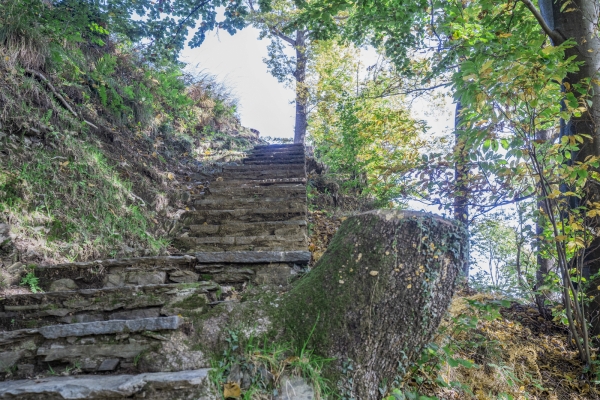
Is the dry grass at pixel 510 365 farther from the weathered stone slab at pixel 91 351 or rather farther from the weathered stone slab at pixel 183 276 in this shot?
the weathered stone slab at pixel 183 276

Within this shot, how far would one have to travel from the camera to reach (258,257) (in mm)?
2980

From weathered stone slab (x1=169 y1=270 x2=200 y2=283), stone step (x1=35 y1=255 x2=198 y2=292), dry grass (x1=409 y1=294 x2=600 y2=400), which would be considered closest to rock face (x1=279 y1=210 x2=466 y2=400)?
Answer: dry grass (x1=409 y1=294 x2=600 y2=400)

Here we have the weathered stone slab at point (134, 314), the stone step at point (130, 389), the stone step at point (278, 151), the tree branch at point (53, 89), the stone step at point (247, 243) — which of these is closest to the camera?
the stone step at point (130, 389)

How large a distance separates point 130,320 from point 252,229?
2.06 metres

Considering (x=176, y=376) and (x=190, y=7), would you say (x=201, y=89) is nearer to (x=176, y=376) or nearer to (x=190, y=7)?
(x=190, y=7)

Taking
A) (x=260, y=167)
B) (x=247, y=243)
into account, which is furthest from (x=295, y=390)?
(x=260, y=167)

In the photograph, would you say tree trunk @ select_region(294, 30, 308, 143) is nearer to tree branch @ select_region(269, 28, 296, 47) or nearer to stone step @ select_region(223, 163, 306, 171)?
tree branch @ select_region(269, 28, 296, 47)

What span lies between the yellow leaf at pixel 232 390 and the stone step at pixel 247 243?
1967 millimetres

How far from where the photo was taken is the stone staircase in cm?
173

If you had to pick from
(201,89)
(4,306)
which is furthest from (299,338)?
(201,89)

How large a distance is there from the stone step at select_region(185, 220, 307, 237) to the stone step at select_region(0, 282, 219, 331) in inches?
58.9

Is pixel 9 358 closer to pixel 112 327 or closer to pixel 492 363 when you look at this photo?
pixel 112 327

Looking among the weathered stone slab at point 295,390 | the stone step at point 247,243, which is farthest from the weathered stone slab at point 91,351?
the stone step at point 247,243

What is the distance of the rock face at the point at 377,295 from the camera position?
196 cm
